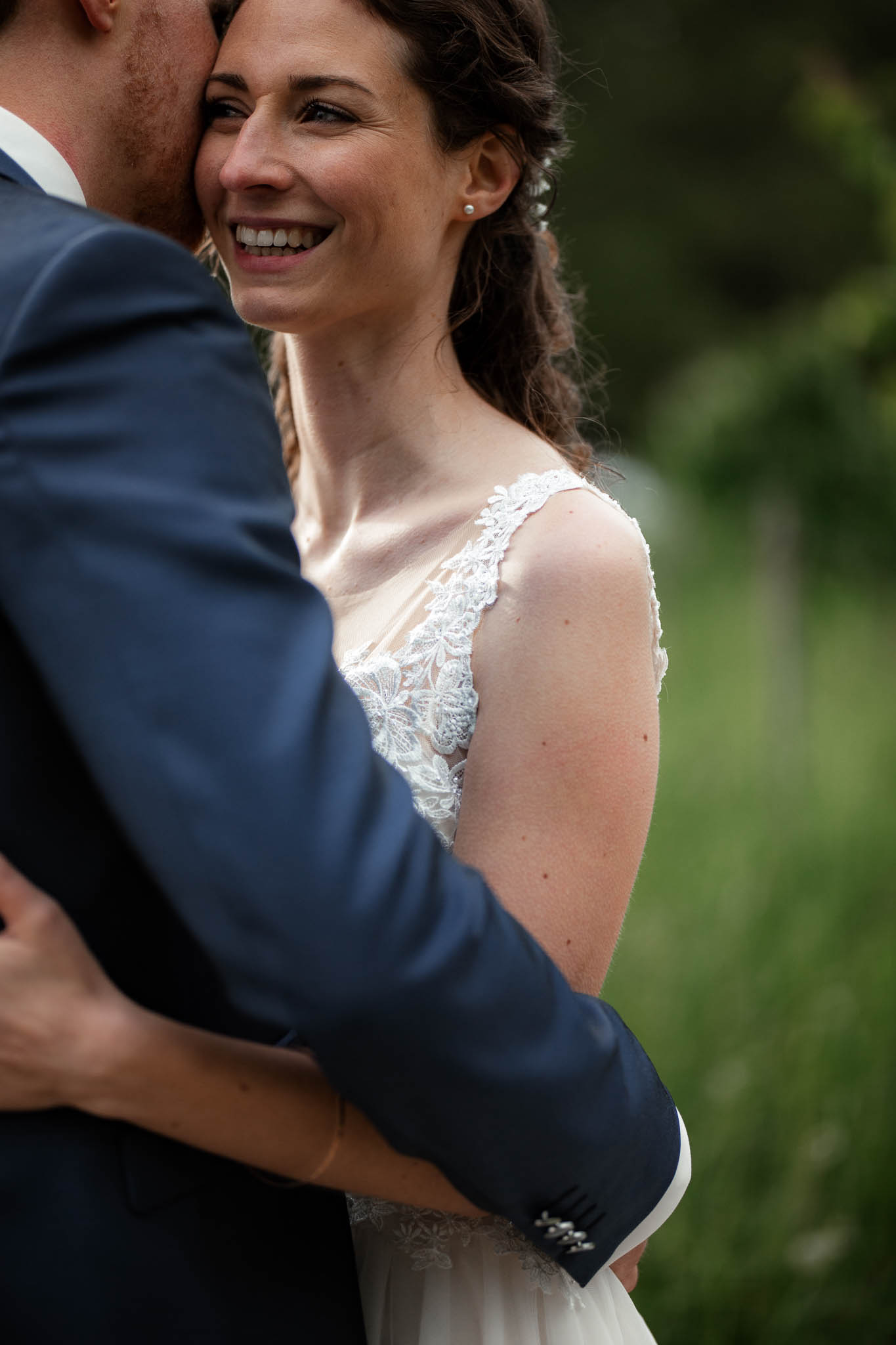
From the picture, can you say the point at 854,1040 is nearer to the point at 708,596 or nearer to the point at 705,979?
the point at 705,979

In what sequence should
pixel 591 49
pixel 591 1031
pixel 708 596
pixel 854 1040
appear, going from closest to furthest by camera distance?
pixel 591 1031 < pixel 854 1040 < pixel 708 596 < pixel 591 49

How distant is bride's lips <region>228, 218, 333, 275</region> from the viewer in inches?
84.9

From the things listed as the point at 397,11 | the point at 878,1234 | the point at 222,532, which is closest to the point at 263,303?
the point at 397,11

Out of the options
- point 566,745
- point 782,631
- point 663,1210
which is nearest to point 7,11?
point 566,745

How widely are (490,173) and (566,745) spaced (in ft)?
3.73

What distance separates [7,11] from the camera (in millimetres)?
1642

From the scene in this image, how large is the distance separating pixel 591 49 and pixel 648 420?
222 inches

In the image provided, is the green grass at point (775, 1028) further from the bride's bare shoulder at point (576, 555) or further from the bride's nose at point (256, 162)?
the bride's nose at point (256, 162)

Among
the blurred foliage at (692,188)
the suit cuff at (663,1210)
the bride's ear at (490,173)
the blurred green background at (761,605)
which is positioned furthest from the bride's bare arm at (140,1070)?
the blurred foliage at (692,188)

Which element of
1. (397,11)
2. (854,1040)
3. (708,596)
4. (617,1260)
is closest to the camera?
(617,1260)

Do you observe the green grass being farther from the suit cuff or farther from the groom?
the groom

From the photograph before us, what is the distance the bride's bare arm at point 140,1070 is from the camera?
1388mm

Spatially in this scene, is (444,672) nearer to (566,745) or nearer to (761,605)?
(566,745)

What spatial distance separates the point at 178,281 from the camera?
4.31 ft
